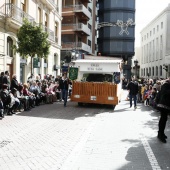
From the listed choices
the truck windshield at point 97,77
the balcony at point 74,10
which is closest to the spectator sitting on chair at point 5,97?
the truck windshield at point 97,77

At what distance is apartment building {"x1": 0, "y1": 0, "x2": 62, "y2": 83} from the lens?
19266 millimetres

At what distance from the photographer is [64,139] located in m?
7.90

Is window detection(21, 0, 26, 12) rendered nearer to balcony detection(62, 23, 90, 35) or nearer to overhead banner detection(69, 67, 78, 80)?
overhead banner detection(69, 67, 78, 80)

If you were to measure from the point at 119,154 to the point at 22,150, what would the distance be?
7.42 ft

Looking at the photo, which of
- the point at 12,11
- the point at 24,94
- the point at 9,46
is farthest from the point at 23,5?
the point at 24,94

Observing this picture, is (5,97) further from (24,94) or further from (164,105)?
(164,105)

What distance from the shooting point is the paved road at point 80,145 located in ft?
18.8

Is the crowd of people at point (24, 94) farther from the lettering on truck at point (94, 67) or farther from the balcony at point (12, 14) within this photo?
the balcony at point (12, 14)

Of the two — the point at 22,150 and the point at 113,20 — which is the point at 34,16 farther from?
the point at 113,20

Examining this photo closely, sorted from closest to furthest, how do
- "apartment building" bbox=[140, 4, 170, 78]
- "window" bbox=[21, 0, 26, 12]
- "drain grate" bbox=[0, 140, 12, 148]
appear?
"drain grate" bbox=[0, 140, 12, 148], "window" bbox=[21, 0, 26, 12], "apartment building" bbox=[140, 4, 170, 78]

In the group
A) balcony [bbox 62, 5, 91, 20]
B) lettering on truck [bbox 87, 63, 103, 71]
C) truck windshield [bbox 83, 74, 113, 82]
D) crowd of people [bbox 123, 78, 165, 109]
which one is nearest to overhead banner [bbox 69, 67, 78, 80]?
truck windshield [bbox 83, 74, 113, 82]

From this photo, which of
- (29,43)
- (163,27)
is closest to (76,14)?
(163,27)

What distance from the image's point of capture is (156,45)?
56.9 m

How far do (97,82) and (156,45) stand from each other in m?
44.7
